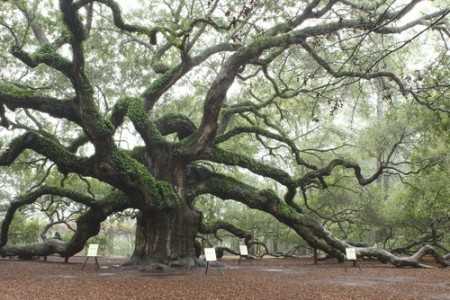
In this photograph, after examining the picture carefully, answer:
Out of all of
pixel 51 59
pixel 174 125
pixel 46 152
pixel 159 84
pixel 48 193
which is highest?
pixel 159 84

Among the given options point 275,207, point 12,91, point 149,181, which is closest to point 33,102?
A: point 12,91

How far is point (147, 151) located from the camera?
12.4m

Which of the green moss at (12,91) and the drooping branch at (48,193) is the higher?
the green moss at (12,91)

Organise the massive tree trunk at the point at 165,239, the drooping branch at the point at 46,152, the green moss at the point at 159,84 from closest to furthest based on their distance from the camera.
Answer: the drooping branch at the point at 46,152 → the massive tree trunk at the point at 165,239 → the green moss at the point at 159,84

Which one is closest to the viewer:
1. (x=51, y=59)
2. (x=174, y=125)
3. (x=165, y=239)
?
(x=51, y=59)

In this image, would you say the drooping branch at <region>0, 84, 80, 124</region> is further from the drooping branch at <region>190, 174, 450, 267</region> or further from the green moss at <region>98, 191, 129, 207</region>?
the drooping branch at <region>190, 174, 450, 267</region>

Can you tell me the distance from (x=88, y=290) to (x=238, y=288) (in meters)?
2.65

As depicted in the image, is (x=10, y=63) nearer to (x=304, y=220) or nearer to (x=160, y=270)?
(x=160, y=270)

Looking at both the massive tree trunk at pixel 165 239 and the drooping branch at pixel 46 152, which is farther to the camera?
the massive tree trunk at pixel 165 239

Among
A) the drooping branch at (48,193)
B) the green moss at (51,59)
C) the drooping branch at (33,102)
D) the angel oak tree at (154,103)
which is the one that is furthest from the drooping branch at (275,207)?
the green moss at (51,59)

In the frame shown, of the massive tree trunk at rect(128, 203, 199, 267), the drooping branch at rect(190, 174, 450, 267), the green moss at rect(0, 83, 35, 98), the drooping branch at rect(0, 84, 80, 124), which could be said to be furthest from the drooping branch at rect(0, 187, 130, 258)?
the green moss at rect(0, 83, 35, 98)

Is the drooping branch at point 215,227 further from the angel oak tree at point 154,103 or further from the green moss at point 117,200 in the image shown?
the green moss at point 117,200

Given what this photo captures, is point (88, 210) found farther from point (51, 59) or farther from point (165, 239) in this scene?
point (51, 59)

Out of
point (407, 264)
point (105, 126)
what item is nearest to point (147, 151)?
point (105, 126)
